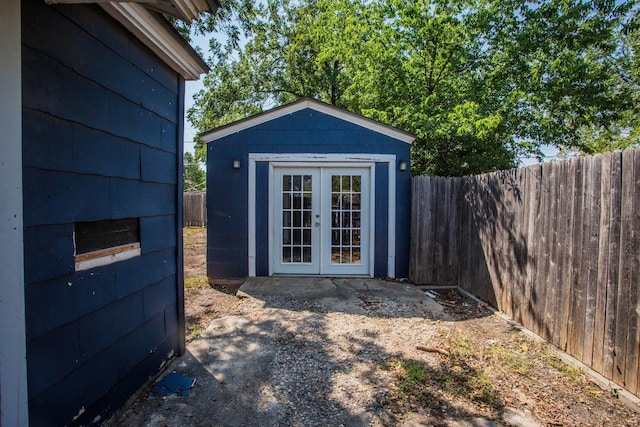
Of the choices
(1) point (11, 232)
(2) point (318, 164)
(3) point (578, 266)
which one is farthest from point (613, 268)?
(2) point (318, 164)

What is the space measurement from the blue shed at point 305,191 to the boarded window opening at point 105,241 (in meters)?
3.40

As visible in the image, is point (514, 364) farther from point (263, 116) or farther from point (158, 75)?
point (263, 116)

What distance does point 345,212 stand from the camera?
18.9 feet

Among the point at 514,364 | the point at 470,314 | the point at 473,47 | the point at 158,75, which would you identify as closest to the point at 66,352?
the point at 158,75

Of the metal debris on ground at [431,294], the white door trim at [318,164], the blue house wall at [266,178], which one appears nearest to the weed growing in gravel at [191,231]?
the blue house wall at [266,178]

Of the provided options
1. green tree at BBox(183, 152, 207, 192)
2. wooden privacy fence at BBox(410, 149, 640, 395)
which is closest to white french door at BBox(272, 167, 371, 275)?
wooden privacy fence at BBox(410, 149, 640, 395)

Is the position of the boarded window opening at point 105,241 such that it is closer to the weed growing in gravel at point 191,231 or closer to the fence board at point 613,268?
the fence board at point 613,268

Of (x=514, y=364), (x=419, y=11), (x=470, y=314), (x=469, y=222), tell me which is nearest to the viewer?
(x=514, y=364)

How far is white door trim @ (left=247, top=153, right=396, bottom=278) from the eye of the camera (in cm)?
562

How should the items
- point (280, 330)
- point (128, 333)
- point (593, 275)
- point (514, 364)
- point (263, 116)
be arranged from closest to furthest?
point (128, 333) < point (593, 275) < point (514, 364) < point (280, 330) < point (263, 116)

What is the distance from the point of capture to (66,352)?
1.62 metres

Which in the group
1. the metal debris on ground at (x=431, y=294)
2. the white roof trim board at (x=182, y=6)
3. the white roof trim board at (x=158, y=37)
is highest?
the white roof trim board at (x=158, y=37)

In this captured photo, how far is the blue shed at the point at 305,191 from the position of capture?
5.65 metres

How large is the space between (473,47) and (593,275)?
25.9 ft
